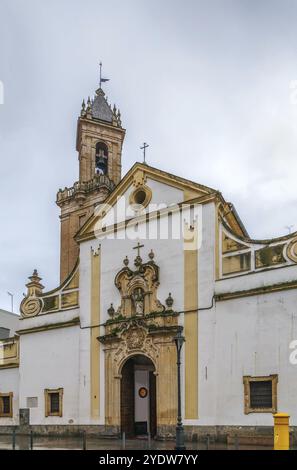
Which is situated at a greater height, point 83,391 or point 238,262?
point 238,262

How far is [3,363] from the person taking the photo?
37.9 meters

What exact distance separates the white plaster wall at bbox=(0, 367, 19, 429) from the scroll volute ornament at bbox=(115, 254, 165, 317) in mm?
8710

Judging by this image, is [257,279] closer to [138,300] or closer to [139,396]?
[138,300]

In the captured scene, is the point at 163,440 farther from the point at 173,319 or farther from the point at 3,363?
the point at 3,363

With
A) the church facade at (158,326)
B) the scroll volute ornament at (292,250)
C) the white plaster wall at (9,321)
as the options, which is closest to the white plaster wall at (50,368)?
the church facade at (158,326)

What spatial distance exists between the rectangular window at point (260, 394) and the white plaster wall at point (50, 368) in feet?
32.2

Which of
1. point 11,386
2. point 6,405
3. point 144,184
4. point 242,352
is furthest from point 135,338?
point 6,405

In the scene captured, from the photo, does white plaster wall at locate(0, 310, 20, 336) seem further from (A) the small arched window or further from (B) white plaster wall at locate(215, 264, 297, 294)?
(B) white plaster wall at locate(215, 264, 297, 294)

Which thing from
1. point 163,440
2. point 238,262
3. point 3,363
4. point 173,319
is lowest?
point 163,440

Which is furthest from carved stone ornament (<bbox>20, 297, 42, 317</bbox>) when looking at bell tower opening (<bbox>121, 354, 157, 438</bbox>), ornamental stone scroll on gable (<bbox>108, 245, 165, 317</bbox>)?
bell tower opening (<bbox>121, 354, 157, 438</bbox>)

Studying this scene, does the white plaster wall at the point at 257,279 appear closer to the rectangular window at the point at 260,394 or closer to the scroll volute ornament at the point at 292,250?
the scroll volute ornament at the point at 292,250

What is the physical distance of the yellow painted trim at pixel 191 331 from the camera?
28558mm

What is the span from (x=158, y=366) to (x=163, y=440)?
3248 millimetres
